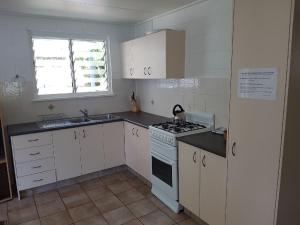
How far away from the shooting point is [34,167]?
9.78 feet

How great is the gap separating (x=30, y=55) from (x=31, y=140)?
1.24 metres

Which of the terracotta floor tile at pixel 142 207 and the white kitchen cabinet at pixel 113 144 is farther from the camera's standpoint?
the white kitchen cabinet at pixel 113 144

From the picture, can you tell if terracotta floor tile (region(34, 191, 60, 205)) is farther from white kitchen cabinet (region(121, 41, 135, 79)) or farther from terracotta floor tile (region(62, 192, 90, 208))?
white kitchen cabinet (region(121, 41, 135, 79))

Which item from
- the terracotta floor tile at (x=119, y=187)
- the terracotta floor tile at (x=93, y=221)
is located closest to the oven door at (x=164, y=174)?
the terracotta floor tile at (x=119, y=187)

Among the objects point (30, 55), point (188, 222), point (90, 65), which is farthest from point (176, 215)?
point (30, 55)

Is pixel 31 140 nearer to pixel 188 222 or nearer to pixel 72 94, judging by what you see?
pixel 72 94

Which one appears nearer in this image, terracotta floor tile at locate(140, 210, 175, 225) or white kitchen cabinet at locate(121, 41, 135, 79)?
terracotta floor tile at locate(140, 210, 175, 225)

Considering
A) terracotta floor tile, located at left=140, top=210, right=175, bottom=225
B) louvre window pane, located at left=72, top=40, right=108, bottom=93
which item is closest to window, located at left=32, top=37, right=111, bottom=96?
louvre window pane, located at left=72, top=40, right=108, bottom=93

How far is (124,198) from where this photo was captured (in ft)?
9.57

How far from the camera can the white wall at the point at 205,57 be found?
246 centimetres

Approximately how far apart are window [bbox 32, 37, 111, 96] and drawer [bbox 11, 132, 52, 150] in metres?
0.79

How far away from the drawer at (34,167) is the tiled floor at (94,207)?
13.4 inches

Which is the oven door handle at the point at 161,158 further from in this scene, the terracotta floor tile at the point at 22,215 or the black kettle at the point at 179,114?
the terracotta floor tile at the point at 22,215

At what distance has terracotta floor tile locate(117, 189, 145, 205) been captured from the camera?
113 inches
